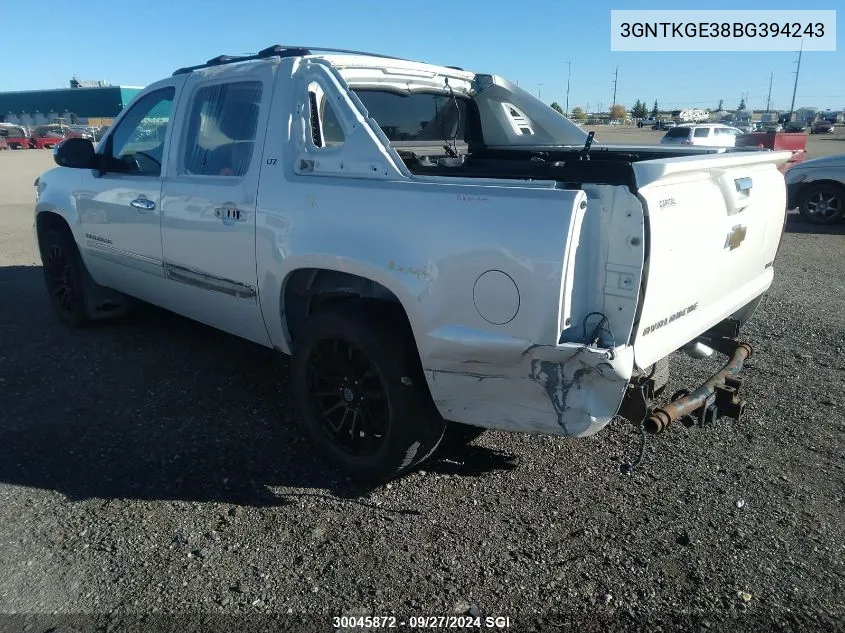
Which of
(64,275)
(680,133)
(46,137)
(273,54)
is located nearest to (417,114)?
(273,54)

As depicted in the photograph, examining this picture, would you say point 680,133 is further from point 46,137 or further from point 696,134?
point 46,137

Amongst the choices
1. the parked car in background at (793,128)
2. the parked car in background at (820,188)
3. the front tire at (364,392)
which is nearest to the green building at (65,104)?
the parked car in background at (793,128)

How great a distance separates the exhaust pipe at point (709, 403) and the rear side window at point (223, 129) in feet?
8.08

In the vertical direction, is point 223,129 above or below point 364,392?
above

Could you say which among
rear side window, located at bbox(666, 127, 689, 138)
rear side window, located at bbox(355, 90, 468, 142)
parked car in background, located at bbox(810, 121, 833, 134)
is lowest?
parked car in background, located at bbox(810, 121, 833, 134)

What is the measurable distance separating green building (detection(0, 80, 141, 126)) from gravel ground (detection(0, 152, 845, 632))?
68.4 m

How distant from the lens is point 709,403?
3.13 m

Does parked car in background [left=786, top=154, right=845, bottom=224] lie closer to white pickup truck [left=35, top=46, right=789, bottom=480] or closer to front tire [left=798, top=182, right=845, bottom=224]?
front tire [left=798, top=182, right=845, bottom=224]

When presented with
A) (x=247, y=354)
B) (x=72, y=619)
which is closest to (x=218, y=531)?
(x=72, y=619)

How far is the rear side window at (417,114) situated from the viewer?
419cm

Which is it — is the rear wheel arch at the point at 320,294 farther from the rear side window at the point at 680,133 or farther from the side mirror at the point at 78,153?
the rear side window at the point at 680,133

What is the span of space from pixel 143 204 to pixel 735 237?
140 inches

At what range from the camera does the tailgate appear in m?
2.54

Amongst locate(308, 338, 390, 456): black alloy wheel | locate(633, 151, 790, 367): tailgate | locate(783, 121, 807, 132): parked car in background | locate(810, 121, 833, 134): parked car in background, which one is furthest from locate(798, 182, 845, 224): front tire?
locate(810, 121, 833, 134): parked car in background
